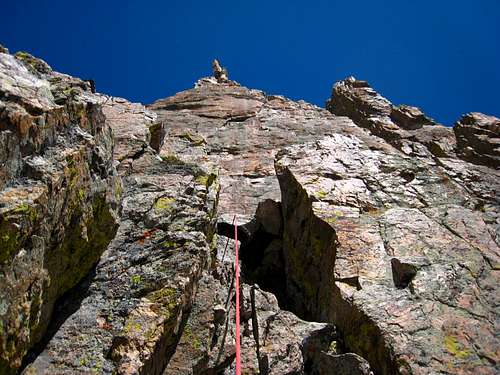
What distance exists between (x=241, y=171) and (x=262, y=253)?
778 cm

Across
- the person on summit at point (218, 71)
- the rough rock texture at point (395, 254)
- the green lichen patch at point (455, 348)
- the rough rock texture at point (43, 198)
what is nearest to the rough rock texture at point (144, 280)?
the rough rock texture at point (43, 198)

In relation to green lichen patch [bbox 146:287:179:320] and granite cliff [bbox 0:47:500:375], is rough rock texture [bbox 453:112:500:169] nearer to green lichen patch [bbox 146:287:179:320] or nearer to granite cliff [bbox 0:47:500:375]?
granite cliff [bbox 0:47:500:375]

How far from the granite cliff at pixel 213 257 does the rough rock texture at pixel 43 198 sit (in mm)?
44

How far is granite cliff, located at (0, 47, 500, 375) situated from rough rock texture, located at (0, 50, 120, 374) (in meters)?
0.04

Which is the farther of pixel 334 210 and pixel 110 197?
pixel 334 210

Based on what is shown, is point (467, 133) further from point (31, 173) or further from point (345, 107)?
point (31, 173)

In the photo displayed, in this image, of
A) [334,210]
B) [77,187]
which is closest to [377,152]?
[334,210]

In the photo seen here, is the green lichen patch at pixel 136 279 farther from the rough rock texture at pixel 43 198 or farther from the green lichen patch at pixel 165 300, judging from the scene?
the rough rock texture at pixel 43 198

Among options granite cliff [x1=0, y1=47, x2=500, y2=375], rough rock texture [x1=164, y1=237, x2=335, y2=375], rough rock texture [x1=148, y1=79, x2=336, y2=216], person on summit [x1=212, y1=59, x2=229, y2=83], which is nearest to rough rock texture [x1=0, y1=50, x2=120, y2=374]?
granite cliff [x1=0, y1=47, x2=500, y2=375]

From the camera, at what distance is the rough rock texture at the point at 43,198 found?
7.60 m

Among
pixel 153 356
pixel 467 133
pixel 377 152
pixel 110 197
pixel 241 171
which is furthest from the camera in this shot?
pixel 467 133

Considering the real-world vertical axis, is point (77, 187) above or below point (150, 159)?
below

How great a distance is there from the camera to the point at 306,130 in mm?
32812

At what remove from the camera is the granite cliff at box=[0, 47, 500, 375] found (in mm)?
8734
